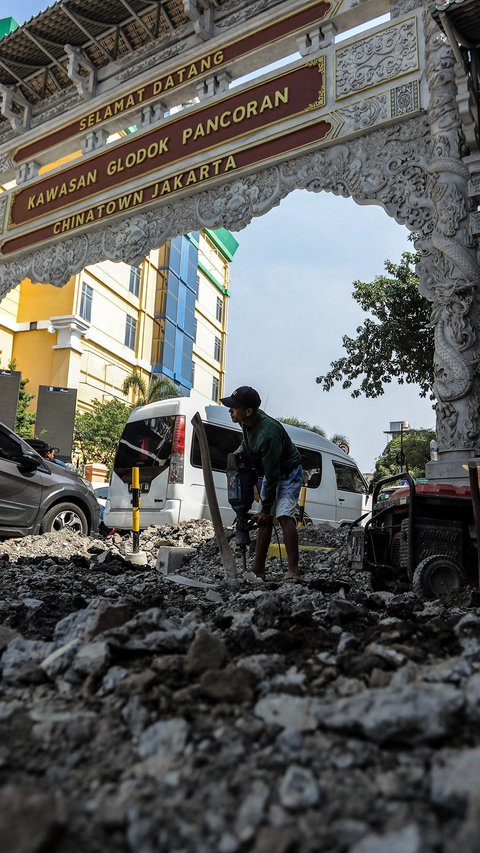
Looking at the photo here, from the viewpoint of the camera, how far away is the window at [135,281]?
114 feet

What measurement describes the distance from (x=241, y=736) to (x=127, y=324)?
113ft

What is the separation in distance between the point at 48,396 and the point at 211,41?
12137mm

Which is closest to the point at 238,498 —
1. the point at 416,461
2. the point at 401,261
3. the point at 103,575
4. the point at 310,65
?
the point at 103,575

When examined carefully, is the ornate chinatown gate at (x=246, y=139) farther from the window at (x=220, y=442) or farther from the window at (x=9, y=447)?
the window at (x=9, y=447)

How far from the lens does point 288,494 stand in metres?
5.29

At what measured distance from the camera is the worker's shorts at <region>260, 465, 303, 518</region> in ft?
17.2

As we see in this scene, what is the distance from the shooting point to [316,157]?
25.7 feet

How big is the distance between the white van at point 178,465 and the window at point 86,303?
815 inches

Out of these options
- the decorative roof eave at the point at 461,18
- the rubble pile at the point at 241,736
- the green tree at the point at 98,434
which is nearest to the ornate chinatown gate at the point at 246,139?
the decorative roof eave at the point at 461,18

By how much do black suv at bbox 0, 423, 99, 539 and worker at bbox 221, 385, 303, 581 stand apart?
4.29 meters

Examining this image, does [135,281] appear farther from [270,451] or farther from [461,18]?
[270,451]

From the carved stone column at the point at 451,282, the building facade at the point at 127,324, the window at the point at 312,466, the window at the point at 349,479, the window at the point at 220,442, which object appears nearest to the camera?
the carved stone column at the point at 451,282

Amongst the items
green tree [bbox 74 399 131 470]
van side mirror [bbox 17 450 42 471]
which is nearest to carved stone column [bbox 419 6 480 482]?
van side mirror [bbox 17 450 42 471]

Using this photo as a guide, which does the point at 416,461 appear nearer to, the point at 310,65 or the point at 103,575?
the point at 310,65
